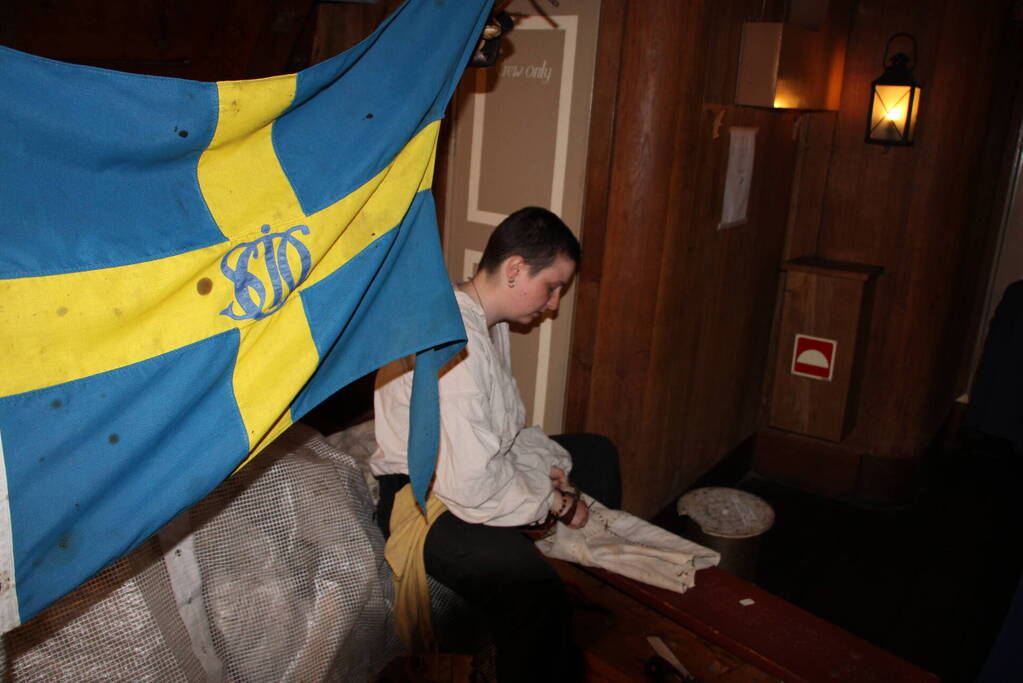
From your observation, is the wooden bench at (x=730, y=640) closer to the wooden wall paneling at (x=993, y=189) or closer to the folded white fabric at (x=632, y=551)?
the folded white fabric at (x=632, y=551)

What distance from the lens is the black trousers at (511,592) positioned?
2.37 m

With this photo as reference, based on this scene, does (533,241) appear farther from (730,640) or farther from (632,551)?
(730,640)

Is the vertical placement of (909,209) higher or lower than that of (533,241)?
higher

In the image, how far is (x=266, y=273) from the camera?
1.59 m

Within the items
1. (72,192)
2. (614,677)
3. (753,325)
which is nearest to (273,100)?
(72,192)

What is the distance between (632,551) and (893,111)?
2765mm

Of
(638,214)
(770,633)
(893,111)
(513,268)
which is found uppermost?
(893,111)

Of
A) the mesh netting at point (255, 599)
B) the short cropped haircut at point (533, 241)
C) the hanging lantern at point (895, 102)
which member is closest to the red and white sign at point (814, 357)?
the hanging lantern at point (895, 102)

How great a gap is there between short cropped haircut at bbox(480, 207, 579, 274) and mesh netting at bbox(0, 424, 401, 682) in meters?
0.84

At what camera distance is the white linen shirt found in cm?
238

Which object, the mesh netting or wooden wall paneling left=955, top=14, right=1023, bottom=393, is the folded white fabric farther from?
wooden wall paneling left=955, top=14, right=1023, bottom=393

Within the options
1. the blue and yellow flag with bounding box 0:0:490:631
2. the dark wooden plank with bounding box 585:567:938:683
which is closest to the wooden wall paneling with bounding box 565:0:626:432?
the dark wooden plank with bounding box 585:567:938:683

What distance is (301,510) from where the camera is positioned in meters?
2.35

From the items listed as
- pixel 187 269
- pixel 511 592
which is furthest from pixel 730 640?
pixel 187 269
